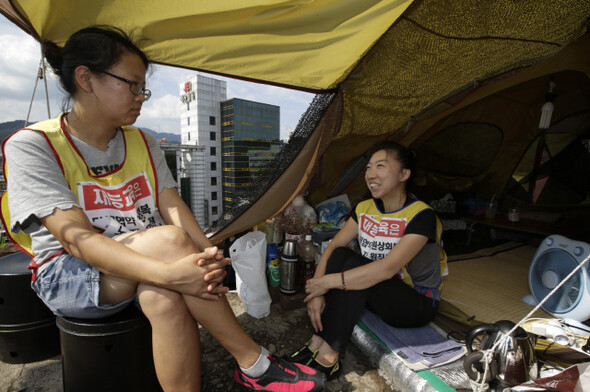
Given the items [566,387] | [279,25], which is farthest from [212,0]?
[566,387]

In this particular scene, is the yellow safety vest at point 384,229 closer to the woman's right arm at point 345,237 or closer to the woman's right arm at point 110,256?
the woman's right arm at point 345,237

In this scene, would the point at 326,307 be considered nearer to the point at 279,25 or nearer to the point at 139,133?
the point at 139,133

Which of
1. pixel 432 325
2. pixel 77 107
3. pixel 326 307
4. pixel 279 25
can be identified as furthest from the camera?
pixel 432 325

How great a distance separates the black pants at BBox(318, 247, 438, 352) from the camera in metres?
1.49

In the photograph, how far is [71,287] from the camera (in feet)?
3.38

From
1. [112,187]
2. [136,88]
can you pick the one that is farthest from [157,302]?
[136,88]

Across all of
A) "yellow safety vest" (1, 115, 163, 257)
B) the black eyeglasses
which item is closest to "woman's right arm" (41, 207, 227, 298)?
"yellow safety vest" (1, 115, 163, 257)

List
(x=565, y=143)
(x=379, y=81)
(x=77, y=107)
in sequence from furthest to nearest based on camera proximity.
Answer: (x=565, y=143) → (x=379, y=81) → (x=77, y=107)

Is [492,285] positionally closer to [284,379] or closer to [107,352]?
[284,379]

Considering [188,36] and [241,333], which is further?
[188,36]

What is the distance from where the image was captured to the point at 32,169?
1030 millimetres

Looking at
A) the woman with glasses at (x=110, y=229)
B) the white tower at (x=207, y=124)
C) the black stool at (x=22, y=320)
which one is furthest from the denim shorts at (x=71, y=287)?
the white tower at (x=207, y=124)

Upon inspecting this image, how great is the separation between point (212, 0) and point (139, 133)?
2.53 feet

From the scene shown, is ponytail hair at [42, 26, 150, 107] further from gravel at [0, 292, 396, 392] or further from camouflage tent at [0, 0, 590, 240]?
gravel at [0, 292, 396, 392]
